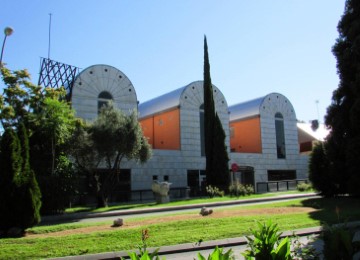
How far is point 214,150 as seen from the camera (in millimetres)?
32406

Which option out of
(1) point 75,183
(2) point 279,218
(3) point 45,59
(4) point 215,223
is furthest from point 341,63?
(3) point 45,59

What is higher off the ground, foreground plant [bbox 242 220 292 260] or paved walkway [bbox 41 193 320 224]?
foreground plant [bbox 242 220 292 260]

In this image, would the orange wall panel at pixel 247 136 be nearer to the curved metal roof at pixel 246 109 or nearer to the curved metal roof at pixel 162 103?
the curved metal roof at pixel 246 109

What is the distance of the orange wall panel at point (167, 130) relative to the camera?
3694 centimetres

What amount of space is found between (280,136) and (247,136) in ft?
12.4

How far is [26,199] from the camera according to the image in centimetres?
1275

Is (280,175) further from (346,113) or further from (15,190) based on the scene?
(15,190)

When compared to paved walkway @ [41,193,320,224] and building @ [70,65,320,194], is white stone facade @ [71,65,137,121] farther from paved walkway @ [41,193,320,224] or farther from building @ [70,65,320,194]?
paved walkway @ [41,193,320,224]

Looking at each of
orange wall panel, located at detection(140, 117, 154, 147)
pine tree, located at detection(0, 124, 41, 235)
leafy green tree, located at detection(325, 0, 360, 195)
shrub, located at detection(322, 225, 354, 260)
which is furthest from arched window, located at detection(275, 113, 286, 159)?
shrub, located at detection(322, 225, 354, 260)

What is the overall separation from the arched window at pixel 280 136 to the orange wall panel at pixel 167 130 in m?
13.5

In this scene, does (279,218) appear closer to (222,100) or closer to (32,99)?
(32,99)

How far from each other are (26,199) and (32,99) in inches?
419

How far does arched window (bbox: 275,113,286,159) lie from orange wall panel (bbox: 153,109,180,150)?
530 inches

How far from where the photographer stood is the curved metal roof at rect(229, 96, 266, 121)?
145 ft
